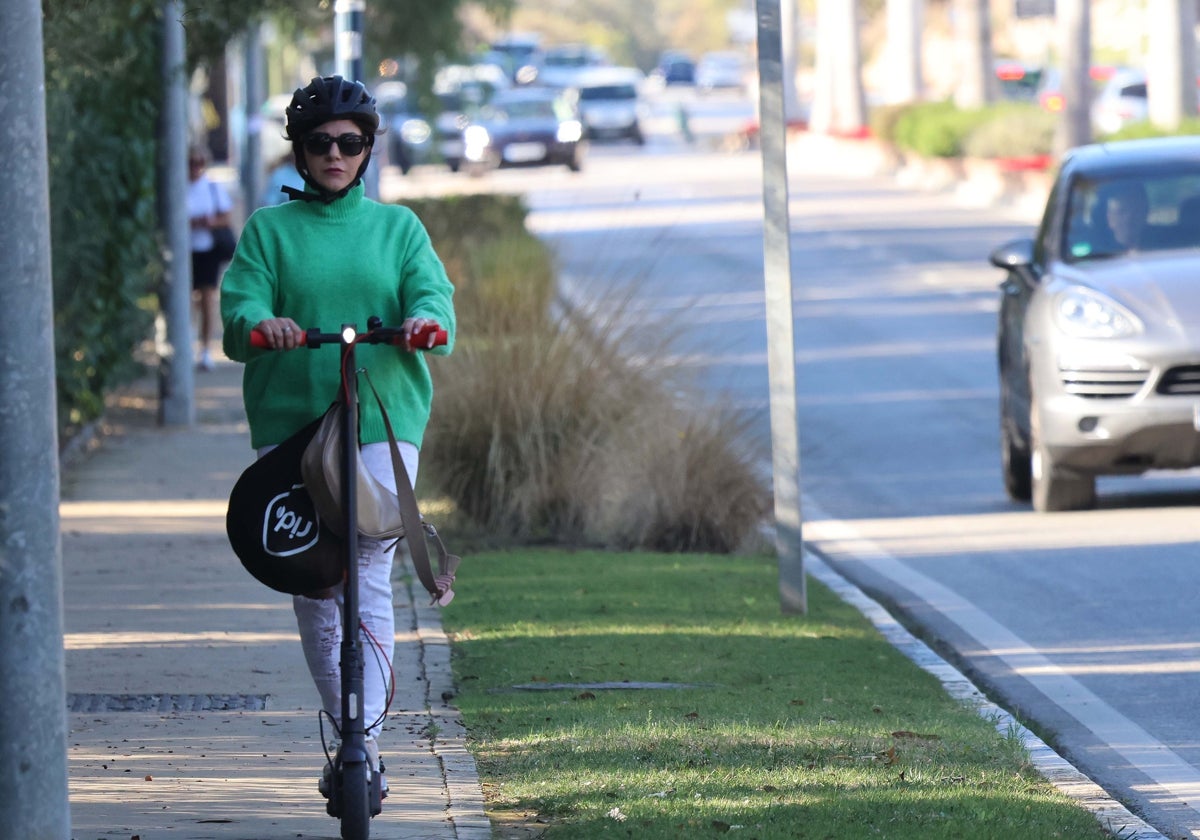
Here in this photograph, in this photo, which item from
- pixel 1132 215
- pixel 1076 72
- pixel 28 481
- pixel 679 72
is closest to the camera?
pixel 28 481

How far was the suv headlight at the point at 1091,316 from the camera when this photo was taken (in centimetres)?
1087

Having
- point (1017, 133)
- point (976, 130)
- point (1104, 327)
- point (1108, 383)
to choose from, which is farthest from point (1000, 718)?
point (976, 130)

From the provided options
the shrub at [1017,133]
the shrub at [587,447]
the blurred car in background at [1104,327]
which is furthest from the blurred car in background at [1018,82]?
the shrub at [587,447]

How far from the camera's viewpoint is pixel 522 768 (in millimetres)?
5957

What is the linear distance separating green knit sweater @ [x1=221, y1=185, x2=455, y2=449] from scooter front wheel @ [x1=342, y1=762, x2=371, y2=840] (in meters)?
0.79

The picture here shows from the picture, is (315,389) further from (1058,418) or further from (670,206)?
(670,206)

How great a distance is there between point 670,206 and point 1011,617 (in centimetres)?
2696

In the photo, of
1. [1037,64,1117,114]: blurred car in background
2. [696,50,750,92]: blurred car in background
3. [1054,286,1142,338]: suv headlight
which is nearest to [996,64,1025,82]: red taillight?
[1037,64,1117,114]: blurred car in background

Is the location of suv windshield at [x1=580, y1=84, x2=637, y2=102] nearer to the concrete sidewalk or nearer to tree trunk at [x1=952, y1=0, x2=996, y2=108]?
tree trunk at [x1=952, y1=0, x2=996, y2=108]

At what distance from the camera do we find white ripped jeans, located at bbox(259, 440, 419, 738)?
16.8ft

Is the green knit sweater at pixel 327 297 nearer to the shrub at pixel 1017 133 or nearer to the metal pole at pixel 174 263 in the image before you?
the metal pole at pixel 174 263

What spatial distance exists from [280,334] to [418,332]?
31cm

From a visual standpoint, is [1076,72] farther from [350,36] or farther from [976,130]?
[350,36]

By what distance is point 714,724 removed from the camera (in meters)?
6.40
